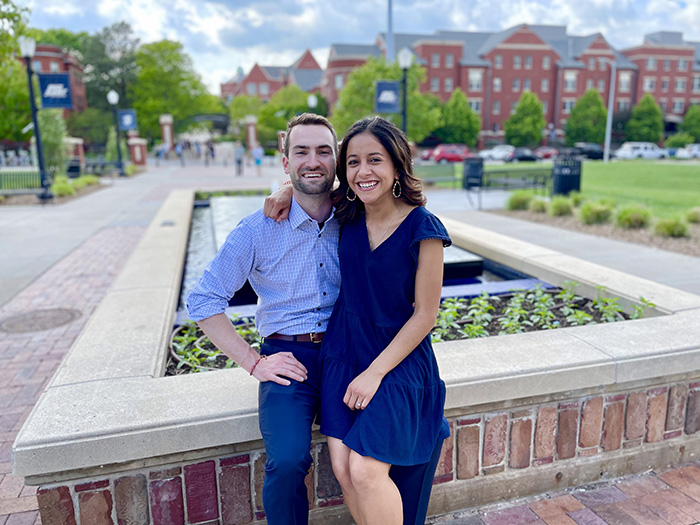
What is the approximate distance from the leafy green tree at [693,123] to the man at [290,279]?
70.7 m

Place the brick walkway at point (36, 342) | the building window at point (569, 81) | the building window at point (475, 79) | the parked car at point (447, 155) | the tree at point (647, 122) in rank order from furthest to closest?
the building window at point (569, 81) → the building window at point (475, 79) → the tree at point (647, 122) → the parked car at point (447, 155) → the brick walkway at point (36, 342)

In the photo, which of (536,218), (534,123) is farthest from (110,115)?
(536,218)

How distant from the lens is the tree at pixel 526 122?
194ft

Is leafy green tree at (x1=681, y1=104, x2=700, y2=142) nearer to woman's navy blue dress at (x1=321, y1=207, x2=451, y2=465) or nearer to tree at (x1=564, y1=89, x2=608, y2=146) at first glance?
tree at (x1=564, y1=89, x2=608, y2=146)

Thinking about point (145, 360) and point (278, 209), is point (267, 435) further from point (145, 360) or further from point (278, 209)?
point (145, 360)

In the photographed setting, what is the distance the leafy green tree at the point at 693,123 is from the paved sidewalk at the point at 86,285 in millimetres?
57561

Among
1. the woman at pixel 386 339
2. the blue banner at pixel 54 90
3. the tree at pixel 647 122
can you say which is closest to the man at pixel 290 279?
the woman at pixel 386 339

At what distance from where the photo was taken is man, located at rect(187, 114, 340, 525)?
226cm

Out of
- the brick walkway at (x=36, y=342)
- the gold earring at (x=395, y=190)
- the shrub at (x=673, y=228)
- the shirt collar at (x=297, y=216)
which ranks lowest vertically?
the brick walkway at (x=36, y=342)

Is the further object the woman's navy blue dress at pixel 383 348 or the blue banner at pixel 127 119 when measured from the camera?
the blue banner at pixel 127 119

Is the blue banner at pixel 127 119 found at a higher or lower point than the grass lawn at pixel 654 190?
higher

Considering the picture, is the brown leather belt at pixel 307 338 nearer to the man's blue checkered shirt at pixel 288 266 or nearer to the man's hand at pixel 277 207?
the man's blue checkered shirt at pixel 288 266

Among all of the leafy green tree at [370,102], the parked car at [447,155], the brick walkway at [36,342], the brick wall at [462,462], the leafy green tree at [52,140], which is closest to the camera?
the brick wall at [462,462]

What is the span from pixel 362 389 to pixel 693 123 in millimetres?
71755
